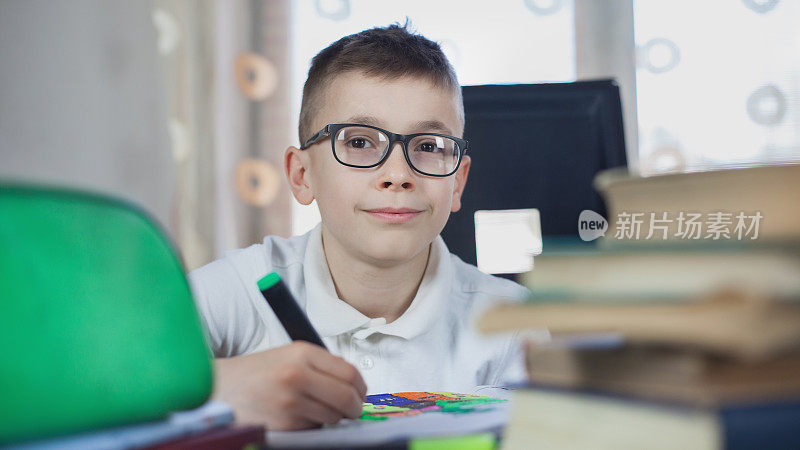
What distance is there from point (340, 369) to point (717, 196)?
28 centimetres

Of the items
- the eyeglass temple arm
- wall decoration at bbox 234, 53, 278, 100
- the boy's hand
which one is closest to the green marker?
the boy's hand

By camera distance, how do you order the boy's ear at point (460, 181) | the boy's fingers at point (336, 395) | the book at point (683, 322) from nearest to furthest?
the book at point (683, 322), the boy's fingers at point (336, 395), the boy's ear at point (460, 181)

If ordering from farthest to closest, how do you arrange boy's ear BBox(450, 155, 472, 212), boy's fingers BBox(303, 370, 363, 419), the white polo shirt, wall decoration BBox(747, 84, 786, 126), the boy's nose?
wall decoration BBox(747, 84, 786, 126) → boy's ear BBox(450, 155, 472, 212) → the white polo shirt → the boy's nose → boy's fingers BBox(303, 370, 363, 419)

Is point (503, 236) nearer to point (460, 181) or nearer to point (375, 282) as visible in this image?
point (460, 181)

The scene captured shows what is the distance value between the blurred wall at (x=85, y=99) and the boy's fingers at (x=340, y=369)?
0.99 m

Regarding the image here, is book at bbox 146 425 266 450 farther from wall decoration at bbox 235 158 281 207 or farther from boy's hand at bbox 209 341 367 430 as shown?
wall decoration at bbox 235 158 281 207

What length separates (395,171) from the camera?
2.88 feet

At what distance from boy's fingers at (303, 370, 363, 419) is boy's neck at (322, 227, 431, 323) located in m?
0.57

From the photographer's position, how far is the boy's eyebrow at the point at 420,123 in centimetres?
91

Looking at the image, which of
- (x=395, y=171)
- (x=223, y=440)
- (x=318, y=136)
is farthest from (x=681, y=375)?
(x=318, y=136)

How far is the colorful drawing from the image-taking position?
1.52ft

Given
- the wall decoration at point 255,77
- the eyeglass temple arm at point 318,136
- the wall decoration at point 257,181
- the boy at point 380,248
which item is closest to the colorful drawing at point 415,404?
the boy at point 380,248

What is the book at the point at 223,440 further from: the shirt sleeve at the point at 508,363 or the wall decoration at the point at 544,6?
the wall decoration at the point at 544,6

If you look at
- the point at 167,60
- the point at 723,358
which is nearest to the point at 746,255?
the point at 723,358
